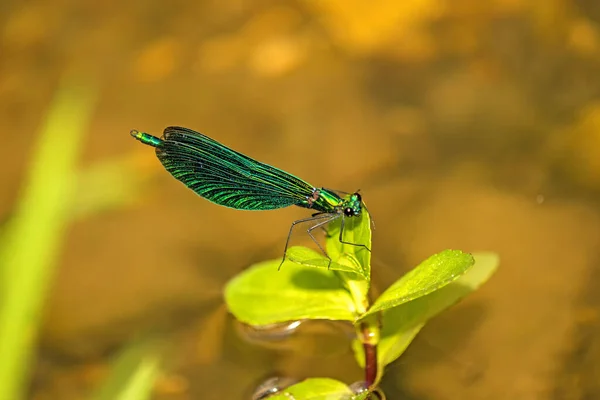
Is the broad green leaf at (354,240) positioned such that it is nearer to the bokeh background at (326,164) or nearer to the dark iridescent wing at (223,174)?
the dark iridescent wing at (223,174)

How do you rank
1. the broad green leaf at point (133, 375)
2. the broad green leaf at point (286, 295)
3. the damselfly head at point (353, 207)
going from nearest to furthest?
1. the broad green leaf at point (133, 375)
2. the broad green leaf at point (286, 295)
3. the damselfly head at point (353, 207)

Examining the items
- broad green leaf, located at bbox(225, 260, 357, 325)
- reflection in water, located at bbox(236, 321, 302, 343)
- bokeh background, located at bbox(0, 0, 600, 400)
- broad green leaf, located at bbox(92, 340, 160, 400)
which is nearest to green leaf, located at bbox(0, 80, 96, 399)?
bokeh background, located at bbox(0, 0, 600, 400)

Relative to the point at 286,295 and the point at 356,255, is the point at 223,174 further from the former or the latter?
the point at 356,255

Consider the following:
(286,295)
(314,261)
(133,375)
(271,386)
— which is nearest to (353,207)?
(286,295)

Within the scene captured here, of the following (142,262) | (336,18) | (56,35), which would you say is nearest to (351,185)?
(142,262)

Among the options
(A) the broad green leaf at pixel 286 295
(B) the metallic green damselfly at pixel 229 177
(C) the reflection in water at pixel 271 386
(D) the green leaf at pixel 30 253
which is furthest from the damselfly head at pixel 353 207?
(D) the green leaf at pixel 30 253
